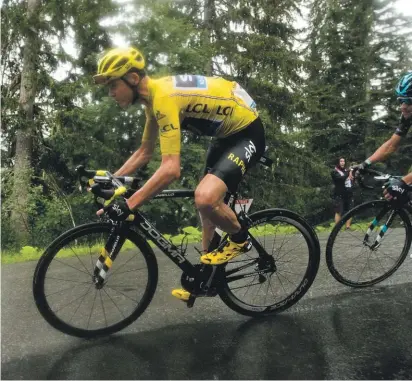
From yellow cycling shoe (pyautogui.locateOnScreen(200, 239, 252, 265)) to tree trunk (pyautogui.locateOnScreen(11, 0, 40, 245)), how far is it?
12041 millimetres

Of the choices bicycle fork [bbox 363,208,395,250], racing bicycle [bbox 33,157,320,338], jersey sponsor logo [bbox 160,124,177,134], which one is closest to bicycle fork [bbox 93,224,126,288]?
racing bicycle [bbox 33,157,320,338]

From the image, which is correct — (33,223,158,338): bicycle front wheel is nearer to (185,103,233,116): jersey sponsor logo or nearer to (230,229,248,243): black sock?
(230,229,248,243): black sock

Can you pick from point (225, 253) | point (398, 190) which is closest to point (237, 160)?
point (225, 253)

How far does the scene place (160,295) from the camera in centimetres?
408

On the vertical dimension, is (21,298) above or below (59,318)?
below

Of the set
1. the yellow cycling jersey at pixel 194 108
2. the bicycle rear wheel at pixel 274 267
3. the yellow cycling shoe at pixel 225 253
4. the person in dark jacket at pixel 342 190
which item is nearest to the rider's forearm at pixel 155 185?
the yellow cycling jersey at pixel 194 108

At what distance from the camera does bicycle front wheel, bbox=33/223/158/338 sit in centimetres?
302

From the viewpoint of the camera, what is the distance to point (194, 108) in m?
3.19

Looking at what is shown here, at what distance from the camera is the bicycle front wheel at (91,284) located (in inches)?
119

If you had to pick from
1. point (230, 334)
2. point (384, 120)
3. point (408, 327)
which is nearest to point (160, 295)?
point (230, 334)

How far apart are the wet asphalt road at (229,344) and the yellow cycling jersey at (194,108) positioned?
1414 mm

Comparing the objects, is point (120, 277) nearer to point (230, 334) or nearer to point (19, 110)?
point (230, 334)

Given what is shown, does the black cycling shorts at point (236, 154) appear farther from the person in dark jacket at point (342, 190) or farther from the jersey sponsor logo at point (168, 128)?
the person in dark jacket at point (342, 190)

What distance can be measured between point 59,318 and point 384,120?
18.6 metres
